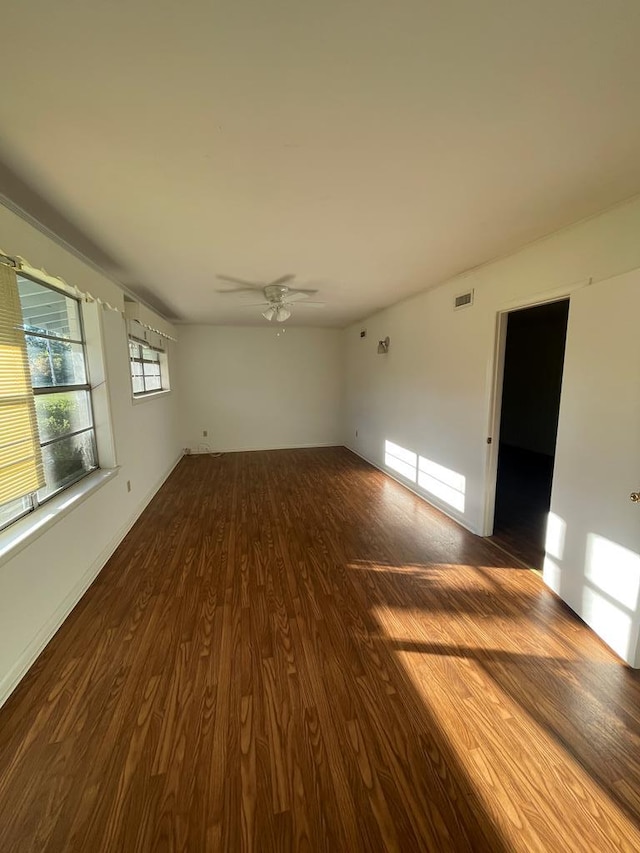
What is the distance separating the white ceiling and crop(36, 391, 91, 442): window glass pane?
114cm

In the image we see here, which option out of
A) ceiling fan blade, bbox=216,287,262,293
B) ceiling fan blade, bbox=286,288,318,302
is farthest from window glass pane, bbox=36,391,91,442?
ceiling fan blade, bbox=286,288,318,302

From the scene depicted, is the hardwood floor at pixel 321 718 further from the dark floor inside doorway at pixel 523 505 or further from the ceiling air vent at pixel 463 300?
the ceiling air vent at pixel 463 300

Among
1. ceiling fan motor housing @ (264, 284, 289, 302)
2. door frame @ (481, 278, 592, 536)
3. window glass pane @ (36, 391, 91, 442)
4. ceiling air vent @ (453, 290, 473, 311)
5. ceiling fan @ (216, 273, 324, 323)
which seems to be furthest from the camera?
ceiling fan motor housing @ (264, 284, 289, 302)

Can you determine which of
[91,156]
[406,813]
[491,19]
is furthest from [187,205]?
[406,813]

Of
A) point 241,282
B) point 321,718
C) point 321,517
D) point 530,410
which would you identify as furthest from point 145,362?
point 530,410

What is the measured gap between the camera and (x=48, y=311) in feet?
7.33

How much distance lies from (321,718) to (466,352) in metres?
2.91

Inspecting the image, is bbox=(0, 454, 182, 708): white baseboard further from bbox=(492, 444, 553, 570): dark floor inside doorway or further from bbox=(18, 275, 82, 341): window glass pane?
bbox=(492, 444, 553, 570): dark floor inside doorway

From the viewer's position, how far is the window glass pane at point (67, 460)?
2.14 meters

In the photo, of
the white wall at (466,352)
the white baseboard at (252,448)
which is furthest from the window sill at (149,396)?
the white wall at (466,352)

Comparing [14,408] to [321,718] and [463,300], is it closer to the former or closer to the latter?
[321,718]

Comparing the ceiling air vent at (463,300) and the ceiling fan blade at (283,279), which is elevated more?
the ceiling fan blade at (283,279)

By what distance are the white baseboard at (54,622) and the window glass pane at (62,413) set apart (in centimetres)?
100

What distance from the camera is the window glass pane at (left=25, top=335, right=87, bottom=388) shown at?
2.03 meters
